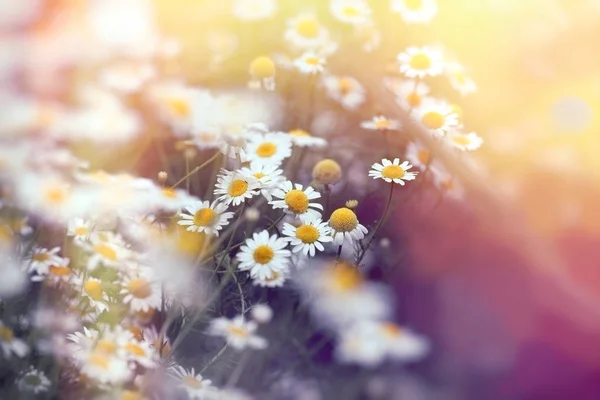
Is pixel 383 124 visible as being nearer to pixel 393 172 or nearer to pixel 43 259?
pixel 393 172

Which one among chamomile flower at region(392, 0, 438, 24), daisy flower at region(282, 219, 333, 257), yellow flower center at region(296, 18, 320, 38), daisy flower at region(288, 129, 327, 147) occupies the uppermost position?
chamomile flower at region(392, 0, 438, 24)

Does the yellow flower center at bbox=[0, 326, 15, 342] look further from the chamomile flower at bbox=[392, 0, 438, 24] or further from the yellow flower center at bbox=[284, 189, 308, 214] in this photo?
the chamomile flower at bbox=[392, 0, 438, 24]

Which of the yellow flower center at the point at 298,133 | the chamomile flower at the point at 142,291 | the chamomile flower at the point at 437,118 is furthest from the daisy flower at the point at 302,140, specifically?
the chamomile flower at the point at 142,291

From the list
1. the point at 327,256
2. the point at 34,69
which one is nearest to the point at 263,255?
the point at 327,256

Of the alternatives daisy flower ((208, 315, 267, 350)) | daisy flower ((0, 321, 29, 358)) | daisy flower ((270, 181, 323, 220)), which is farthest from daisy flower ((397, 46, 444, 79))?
daisy flower ((0, 321, 29, 358))

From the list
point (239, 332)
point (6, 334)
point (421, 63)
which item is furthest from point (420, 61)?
point (6, 334)

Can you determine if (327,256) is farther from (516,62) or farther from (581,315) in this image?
(516,62)
